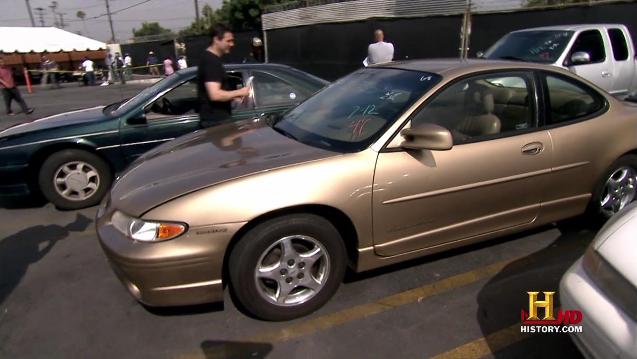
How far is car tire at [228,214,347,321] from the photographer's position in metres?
2.43

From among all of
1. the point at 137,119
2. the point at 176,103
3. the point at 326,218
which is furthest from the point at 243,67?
the point at 326,218

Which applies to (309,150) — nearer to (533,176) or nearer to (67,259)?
(533,176)

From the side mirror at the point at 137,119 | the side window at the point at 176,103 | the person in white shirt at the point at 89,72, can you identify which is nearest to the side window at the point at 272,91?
the side window at the point at 176,103

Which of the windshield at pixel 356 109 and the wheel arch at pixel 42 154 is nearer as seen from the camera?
the windshield at pixel 356 109

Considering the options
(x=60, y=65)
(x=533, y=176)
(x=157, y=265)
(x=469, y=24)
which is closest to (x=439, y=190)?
(x=533, y=176)

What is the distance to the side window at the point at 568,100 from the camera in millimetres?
3229

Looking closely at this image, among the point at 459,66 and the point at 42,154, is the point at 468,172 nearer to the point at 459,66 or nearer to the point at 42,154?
the point at 459,66

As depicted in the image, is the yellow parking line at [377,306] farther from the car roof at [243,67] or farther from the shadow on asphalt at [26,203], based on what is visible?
the shadow on asphalt at [26,203]

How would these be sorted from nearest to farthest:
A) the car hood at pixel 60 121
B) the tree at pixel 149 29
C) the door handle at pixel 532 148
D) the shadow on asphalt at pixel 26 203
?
the door handle at pixel 532 148 → the car hood at pixel 60 121 → the shadow on asphalt at pixel 26 203 → the tree at pixel 149 29

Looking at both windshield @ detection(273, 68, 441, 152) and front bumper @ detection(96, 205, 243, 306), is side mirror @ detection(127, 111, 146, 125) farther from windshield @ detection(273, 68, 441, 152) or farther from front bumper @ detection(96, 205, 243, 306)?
front bumper @ detection(96, 205, 243, 306)

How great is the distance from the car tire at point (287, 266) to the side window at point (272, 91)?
8.97ft

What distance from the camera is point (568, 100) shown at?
10.9ft

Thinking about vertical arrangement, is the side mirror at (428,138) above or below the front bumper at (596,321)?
above

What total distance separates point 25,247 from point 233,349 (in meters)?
2.56
